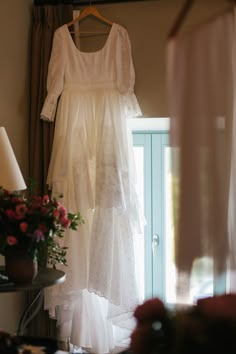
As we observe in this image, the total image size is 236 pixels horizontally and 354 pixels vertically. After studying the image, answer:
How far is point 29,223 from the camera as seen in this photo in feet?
5.54

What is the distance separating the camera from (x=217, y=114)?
1139 mm

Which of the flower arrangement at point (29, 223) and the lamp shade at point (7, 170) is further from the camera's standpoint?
the lamp shade at point (7, 170)

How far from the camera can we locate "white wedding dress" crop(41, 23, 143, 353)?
237 cm

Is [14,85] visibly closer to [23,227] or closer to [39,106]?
[39,106]

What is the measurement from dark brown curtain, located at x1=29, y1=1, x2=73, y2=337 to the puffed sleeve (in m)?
0.41

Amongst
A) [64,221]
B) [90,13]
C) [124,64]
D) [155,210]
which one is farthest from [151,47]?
[64,221]

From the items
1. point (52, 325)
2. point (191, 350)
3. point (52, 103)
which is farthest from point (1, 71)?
point (191, 350)

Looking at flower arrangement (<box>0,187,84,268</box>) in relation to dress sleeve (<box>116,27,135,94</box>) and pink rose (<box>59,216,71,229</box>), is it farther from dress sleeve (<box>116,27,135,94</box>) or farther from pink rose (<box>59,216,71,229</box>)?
dress sleeve (<box>116,27,135,94</box>)

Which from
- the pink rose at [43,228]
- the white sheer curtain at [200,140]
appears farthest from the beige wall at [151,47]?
the white sheer curtain at [200,140]

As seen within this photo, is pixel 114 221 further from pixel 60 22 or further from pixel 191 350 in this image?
pixel 191 350

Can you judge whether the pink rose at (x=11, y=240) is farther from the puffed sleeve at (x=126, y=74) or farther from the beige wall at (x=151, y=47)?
the beige wall at (x=151, y=47)

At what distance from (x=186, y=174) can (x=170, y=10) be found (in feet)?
5.57

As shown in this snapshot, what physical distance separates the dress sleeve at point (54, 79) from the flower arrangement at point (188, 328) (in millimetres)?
1646

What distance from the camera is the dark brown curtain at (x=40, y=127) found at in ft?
8.34
